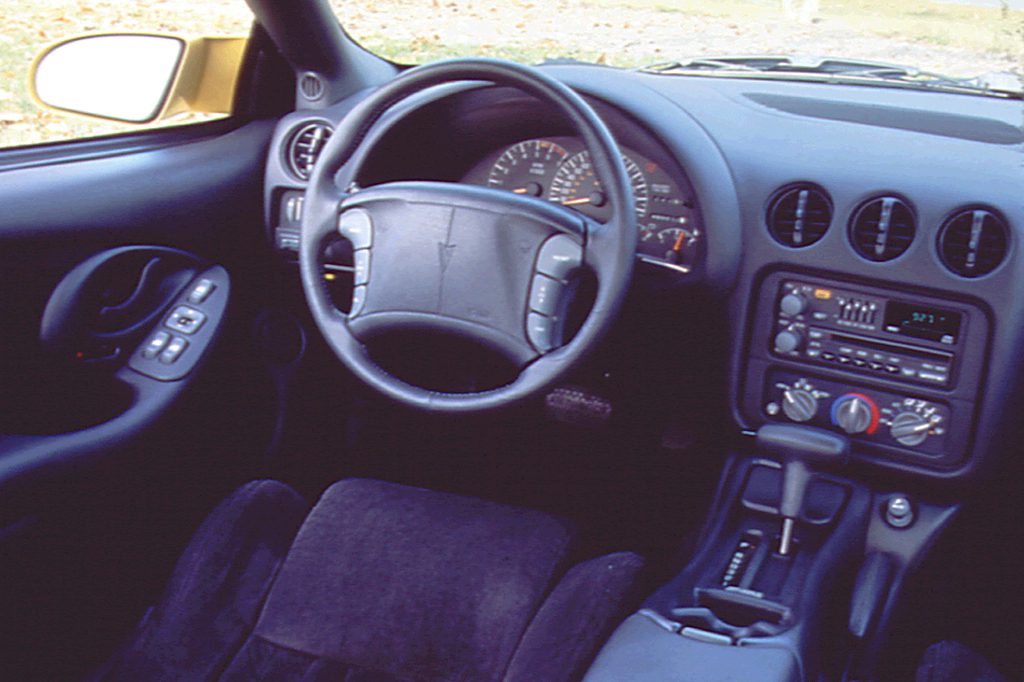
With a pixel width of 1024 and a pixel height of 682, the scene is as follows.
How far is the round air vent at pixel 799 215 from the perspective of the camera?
1886 mm

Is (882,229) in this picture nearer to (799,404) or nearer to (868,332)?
(868,332)

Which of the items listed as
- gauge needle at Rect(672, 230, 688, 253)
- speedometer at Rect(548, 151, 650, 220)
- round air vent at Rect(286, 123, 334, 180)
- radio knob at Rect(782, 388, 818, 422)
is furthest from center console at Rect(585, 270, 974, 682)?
round air vent at Rect(286, 123, 334, 180)

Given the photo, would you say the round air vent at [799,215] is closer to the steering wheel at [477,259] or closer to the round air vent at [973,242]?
the round air vent at [973,242]

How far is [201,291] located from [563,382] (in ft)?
3.32

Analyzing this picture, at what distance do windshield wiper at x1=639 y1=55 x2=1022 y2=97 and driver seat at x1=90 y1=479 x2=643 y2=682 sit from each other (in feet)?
3.24

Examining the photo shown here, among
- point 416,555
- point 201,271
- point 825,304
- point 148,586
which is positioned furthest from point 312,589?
point 825,304

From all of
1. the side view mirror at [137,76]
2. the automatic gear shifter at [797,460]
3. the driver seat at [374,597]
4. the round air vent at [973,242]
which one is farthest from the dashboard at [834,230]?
the side view mirror at [137,76]

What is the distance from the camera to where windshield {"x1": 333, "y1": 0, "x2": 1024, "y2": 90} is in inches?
76.5

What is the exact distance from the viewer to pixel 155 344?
2.23 meters

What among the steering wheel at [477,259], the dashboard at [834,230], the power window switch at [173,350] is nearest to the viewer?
the steering wheel at [477,259]

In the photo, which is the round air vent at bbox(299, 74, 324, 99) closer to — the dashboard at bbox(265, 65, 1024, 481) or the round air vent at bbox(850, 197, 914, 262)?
the dashboard at bbox(265, 65, 1024, 481)

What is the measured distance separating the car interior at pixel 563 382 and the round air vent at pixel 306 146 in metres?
0.04

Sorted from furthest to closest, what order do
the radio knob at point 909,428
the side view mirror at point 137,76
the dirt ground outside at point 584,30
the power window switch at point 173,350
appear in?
the side view mirror at point 137,76
the power window switch at point 173,350
the dirt ground outside at point 584,30
the radio knob at point 909,428

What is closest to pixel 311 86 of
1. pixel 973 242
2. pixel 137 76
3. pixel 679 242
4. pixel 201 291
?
pixel 137 76
